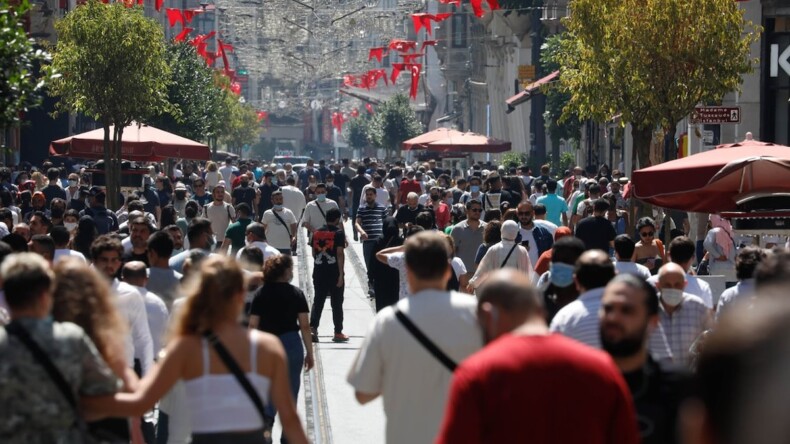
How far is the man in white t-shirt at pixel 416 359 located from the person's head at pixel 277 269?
3.82m

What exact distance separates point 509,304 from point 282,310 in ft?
17.4

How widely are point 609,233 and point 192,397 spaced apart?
10.4 metres

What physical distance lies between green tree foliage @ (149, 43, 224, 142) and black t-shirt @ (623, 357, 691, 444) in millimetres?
35699

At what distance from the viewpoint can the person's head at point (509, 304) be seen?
16.6 feet

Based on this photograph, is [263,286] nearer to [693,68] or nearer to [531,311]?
[531,311]

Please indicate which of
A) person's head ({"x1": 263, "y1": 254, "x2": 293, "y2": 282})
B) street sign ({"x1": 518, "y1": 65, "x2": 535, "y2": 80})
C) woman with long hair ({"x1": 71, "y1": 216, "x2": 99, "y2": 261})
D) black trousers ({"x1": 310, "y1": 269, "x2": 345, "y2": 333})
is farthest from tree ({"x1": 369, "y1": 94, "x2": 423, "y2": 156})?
person's head ({"x1": 263, "y1": 254, "x2": 293, "y2": 282})

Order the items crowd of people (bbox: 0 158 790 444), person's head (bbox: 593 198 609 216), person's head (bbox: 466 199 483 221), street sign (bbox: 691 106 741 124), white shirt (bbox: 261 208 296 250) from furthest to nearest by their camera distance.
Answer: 1. white shirt (bbox: 261 208 296 250)
2. street sign (bbox: 691 106 741 124)
3. person's head (bbox: 466 199 483 221)
4. person's head (bbox: 593 198 609 216)
5. crowd of people (bbox: 0 158 790 444)

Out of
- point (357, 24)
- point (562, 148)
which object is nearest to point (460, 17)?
point (357, 24)

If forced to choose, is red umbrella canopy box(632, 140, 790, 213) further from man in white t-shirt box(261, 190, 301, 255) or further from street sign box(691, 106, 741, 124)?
man in white t-shirt box(261, 190, 301, 255)

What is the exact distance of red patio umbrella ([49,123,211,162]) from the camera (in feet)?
87.3

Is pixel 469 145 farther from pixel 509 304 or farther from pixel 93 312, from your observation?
pixel 509 304

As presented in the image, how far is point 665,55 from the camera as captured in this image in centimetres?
1925

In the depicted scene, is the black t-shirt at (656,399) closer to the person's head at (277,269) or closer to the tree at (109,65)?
the person's head at (277,269)

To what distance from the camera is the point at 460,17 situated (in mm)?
83750
